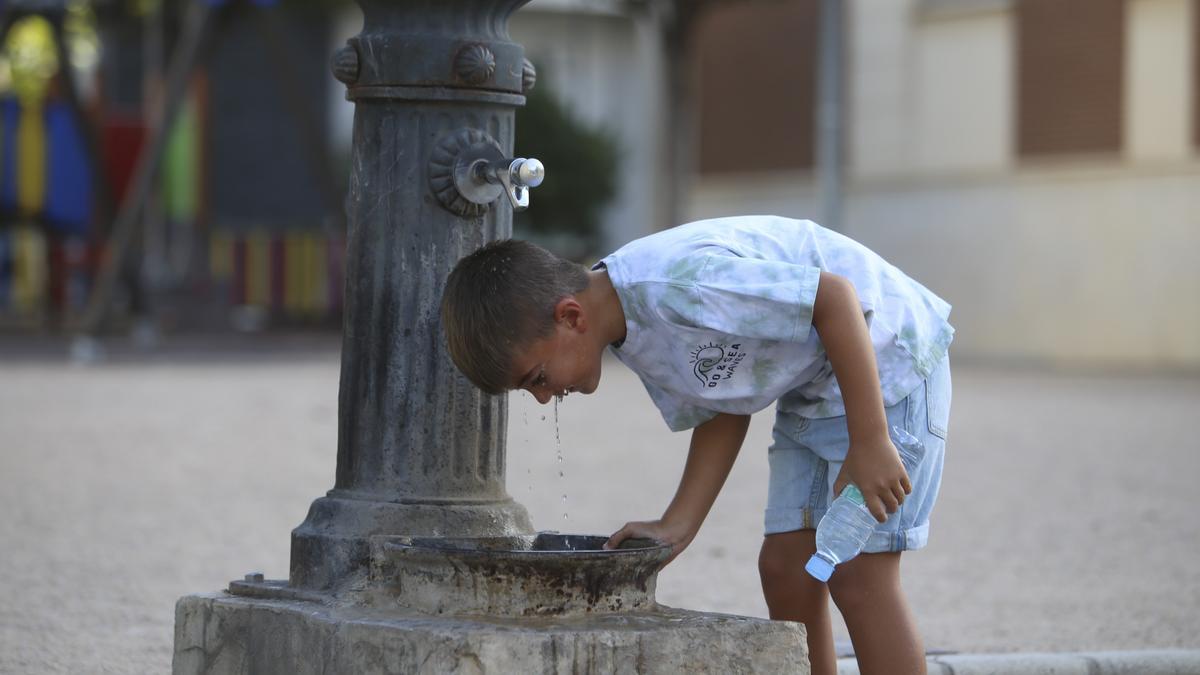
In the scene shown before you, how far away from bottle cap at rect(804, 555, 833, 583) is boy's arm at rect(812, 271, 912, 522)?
11 centimetres

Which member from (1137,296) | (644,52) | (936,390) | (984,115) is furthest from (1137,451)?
(644,52)

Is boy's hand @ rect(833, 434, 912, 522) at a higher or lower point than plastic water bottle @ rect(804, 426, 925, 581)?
higher

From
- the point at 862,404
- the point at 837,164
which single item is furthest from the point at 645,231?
the point at 862,404

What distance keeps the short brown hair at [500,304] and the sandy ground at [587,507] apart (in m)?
0.89

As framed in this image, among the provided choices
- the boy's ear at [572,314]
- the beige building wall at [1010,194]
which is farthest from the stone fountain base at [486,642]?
the beige building wall at [1010,194]

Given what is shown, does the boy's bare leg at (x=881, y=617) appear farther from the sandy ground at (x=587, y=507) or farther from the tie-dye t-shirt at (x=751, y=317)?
the sandy ground at (x=587, y=507)

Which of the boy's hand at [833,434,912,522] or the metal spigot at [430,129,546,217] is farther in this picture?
the metal spigot at [430,129,546,217]

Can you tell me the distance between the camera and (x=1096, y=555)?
565cm

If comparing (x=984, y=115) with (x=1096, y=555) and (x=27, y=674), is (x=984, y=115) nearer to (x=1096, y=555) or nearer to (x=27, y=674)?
(x=1096, y=555)

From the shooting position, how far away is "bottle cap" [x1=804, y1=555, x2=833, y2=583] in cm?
269

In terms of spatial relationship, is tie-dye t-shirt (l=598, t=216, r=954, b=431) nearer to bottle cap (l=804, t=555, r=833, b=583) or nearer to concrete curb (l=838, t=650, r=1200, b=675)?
bottle cap (l=804, t=555, r=833, b=583)

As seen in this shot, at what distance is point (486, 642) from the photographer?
2.55m

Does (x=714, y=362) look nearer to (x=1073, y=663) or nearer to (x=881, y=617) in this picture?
(x=881, y=617)

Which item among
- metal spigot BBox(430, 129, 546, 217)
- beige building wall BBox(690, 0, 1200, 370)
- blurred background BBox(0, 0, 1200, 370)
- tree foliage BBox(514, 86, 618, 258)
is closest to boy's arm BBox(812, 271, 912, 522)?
metal spigot BBox(430, 129, 546, 217)
